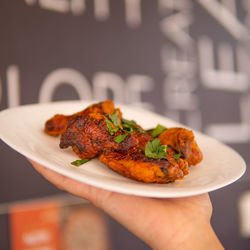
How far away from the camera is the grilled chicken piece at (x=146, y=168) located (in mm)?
948

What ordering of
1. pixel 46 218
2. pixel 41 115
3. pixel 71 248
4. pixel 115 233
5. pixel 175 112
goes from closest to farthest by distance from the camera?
pixel 41 115 < pixel 46 218 < pixel 71 248 < pixel 115 233 < pixel 175 112

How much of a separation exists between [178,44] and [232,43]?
3.96ft

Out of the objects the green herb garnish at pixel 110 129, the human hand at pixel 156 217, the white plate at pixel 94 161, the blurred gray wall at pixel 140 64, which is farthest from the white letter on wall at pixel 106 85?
the human hand at pixel 156 217

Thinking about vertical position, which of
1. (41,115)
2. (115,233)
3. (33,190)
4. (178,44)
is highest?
(178,44)

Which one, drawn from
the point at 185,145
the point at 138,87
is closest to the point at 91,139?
the point at 185,145

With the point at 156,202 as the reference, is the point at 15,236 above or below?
below

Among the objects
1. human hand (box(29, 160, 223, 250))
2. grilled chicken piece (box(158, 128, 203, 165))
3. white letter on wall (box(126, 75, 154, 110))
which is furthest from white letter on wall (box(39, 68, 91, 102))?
grilled chicken piece (box(158, 128, 203, 165))

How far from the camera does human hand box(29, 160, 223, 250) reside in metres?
1.08

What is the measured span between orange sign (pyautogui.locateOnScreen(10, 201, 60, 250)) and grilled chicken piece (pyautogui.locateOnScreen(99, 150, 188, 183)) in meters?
1.63

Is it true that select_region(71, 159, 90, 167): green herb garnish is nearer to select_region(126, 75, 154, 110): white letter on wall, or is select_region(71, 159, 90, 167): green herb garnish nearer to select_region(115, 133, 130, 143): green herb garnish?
select_region(115, 133, 130, 143): green herb garnish

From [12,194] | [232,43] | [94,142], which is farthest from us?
[232,43]

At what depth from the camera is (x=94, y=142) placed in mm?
1111

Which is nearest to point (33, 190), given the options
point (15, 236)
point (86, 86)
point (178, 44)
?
point (15, 236)

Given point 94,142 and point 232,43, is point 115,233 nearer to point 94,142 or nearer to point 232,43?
point 94,142
